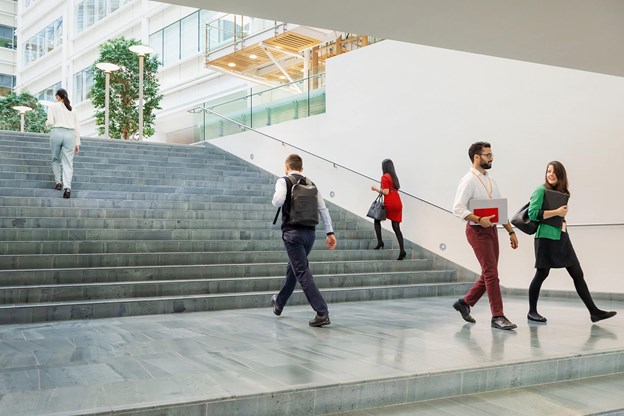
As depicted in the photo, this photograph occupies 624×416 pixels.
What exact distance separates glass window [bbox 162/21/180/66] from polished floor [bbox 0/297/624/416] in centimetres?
2553

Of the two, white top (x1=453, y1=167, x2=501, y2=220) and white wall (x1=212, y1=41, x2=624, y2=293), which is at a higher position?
white wall (x1=212, y1=41, x2=624, y2=293)

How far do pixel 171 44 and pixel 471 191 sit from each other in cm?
2737

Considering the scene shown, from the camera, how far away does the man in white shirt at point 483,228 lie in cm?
604

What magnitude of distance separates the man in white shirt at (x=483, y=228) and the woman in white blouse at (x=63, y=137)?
7.13 meters

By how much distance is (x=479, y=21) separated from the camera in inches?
240

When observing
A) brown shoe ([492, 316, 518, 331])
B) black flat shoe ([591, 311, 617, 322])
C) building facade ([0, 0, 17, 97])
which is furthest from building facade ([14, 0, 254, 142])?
black flat shoe ([591, 311, 617, 322])

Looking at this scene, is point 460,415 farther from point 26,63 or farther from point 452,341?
point 26,63

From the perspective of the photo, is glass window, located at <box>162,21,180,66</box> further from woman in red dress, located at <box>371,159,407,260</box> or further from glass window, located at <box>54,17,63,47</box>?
woman in red dress, located at <box>371,159,407,260</box>

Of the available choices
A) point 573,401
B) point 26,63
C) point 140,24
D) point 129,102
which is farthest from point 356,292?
point 26,63

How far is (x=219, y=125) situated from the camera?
17.5 meters

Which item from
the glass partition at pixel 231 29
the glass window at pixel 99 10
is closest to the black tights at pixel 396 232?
the glass partition at pixel 231 29

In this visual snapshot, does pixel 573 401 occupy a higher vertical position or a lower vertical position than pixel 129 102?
lower

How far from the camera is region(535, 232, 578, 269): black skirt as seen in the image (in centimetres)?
654

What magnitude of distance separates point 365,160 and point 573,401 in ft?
29.1
